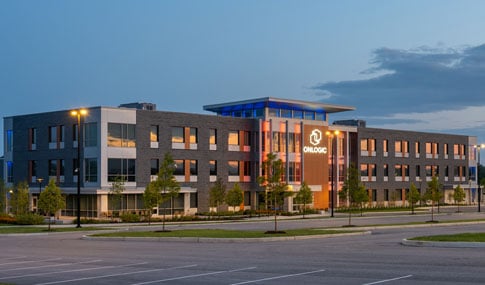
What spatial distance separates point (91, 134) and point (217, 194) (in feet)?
41.9

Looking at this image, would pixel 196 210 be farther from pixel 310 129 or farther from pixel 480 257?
pixel 480 257

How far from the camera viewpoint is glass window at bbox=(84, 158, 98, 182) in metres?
64.9

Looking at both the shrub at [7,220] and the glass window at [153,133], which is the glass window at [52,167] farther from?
the shrub at [7,220]

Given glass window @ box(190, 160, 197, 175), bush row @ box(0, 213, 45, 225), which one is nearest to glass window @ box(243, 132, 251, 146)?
glass window @ box(190, 160, 197, 175)

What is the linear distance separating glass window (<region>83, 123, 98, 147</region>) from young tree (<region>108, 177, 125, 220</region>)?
13.0 feet

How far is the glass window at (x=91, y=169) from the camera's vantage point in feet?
213

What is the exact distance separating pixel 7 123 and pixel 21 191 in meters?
17.3

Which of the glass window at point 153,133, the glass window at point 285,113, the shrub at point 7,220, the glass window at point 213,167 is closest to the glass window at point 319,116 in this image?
the glass window at point 285,113

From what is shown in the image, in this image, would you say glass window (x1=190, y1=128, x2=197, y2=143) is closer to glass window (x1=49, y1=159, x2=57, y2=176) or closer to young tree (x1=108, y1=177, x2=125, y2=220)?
young tree (x1=108, y1=177, x2=125, y2=220)

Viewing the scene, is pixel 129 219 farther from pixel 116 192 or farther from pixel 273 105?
pixel 273 105

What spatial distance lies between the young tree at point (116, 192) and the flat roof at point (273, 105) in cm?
2032

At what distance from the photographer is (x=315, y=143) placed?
278 feet

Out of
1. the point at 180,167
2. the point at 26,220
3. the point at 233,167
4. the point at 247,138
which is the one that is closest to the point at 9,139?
the point at 180,167

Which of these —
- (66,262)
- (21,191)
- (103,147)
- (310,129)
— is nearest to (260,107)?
(310,129)
